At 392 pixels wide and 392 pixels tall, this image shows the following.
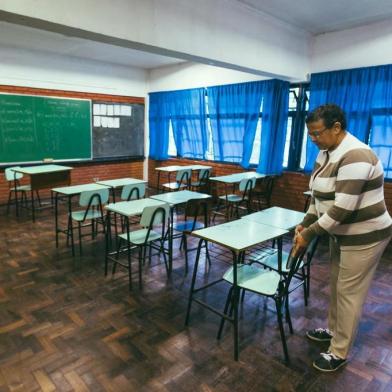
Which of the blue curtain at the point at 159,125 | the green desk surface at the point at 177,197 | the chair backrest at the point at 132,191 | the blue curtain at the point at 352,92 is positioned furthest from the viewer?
the blue curtain at the point at 159,125

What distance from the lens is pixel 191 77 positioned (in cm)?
676

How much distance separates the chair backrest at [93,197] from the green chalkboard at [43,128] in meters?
3.12

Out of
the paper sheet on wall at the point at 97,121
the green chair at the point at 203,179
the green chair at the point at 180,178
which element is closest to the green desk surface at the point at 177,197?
the green chair at the point at 180,178

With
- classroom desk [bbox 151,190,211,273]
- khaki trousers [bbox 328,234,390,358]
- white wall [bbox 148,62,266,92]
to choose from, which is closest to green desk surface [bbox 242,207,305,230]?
khaki trousers [bbox 328,234,390,358]

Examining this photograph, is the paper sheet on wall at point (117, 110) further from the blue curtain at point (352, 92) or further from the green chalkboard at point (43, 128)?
the blue curtain at point (352, 92)

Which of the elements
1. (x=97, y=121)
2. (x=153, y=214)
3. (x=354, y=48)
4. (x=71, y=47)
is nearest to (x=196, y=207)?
(x=153, y=214)

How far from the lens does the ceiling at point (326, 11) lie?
3711mm

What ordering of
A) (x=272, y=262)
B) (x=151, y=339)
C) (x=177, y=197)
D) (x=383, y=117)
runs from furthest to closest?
(x=383, y=117) → (x=177, y=197) → (x=272, y=262) → (x=151, y=339)

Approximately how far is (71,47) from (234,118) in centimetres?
321

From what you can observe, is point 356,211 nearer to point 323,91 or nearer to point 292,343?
point 292,343

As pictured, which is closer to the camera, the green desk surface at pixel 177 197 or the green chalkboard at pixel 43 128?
the green desk surface at pixel 177 197

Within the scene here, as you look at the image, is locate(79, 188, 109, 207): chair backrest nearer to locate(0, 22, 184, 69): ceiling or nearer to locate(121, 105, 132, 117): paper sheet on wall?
locate(0, 22, 184, 69): ceiling

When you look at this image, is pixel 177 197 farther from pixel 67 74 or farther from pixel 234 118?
pixel 67 74

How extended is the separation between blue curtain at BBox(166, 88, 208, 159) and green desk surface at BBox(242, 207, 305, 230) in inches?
151
